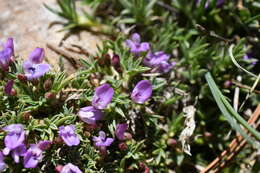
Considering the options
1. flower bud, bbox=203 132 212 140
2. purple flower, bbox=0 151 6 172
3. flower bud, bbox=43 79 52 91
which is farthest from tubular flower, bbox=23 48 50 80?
flower bud, bbox=203 132 212 140

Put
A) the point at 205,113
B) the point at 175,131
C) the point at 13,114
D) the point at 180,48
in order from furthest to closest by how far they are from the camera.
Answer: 1. the point at 180,48
2. the point at 205,113
3. the point at 175,131
4. the point at 13,114

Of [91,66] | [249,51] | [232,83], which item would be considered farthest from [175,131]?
[249,51]

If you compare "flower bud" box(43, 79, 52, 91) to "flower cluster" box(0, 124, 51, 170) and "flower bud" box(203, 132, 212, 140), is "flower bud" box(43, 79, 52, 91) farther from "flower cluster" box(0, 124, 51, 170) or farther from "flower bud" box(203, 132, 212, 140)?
"flower bud" box(203, 132, 212, 140)

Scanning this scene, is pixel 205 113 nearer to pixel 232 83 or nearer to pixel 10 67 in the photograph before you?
pixel 232 83

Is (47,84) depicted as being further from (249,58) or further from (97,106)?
(249,58)

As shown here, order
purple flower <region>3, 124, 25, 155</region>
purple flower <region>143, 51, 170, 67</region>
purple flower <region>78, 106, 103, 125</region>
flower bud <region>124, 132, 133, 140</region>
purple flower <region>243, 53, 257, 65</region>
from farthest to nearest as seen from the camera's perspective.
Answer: purple flower <region>243, 53, 257, 65</region>, purple flower <region>143, 51, 170, 67</region>, flower bud <region>124, 132, 133, 140</region>, purple flower <region>78, 106, 103, 125</region>, purple flower <region>3, 124, 25, 155</region>

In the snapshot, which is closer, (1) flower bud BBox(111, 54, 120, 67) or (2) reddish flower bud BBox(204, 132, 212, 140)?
(1) flower bud BBox(111, 54, 120, 67)
